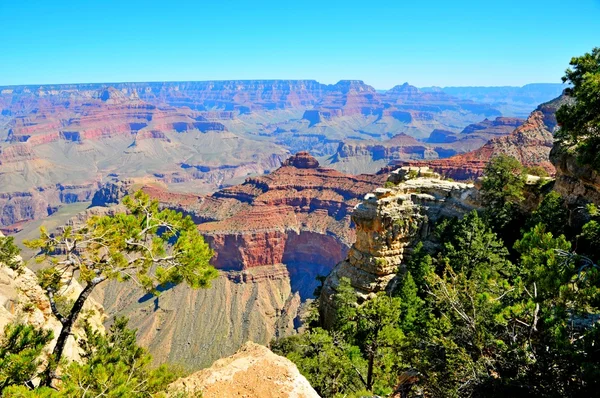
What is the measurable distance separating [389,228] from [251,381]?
71.0 feet

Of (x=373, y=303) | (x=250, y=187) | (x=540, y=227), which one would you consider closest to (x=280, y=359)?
(x=373, y=303)

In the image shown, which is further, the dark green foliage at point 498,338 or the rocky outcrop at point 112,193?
the rocky outcrop at point 112,193

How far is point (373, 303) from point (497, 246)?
499 inches

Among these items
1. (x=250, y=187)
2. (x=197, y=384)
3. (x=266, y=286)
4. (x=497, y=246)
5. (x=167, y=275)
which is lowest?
(x=266, y=286)

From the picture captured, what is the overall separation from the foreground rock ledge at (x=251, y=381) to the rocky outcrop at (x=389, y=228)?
1764 cm

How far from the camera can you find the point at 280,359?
1599 cm

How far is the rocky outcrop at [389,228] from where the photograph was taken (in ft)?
108

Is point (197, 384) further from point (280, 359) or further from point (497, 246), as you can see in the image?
point (497, 246)

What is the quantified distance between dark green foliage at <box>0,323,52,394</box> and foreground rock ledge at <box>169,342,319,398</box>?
5.03 meters

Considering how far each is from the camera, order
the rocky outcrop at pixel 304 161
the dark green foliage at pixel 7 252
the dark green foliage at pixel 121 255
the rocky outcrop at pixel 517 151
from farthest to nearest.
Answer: the rocky outcrop at pixel 304 161, the rocky outcrop at pixel 517 151, the dark green foliage at pixel 7 252, the dark green foliage at pixel 121 255

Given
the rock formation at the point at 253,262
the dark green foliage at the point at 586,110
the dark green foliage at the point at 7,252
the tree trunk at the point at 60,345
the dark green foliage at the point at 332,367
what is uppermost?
the dark green foliage at the point at 586,110

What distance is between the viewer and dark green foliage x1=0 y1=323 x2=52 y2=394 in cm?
870

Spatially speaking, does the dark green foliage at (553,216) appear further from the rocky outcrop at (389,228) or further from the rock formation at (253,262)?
the rock formation at (253,262)

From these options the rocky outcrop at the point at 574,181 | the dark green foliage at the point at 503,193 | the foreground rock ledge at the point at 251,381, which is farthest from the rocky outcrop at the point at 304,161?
the foreground rock ledge at the point at 251,381
